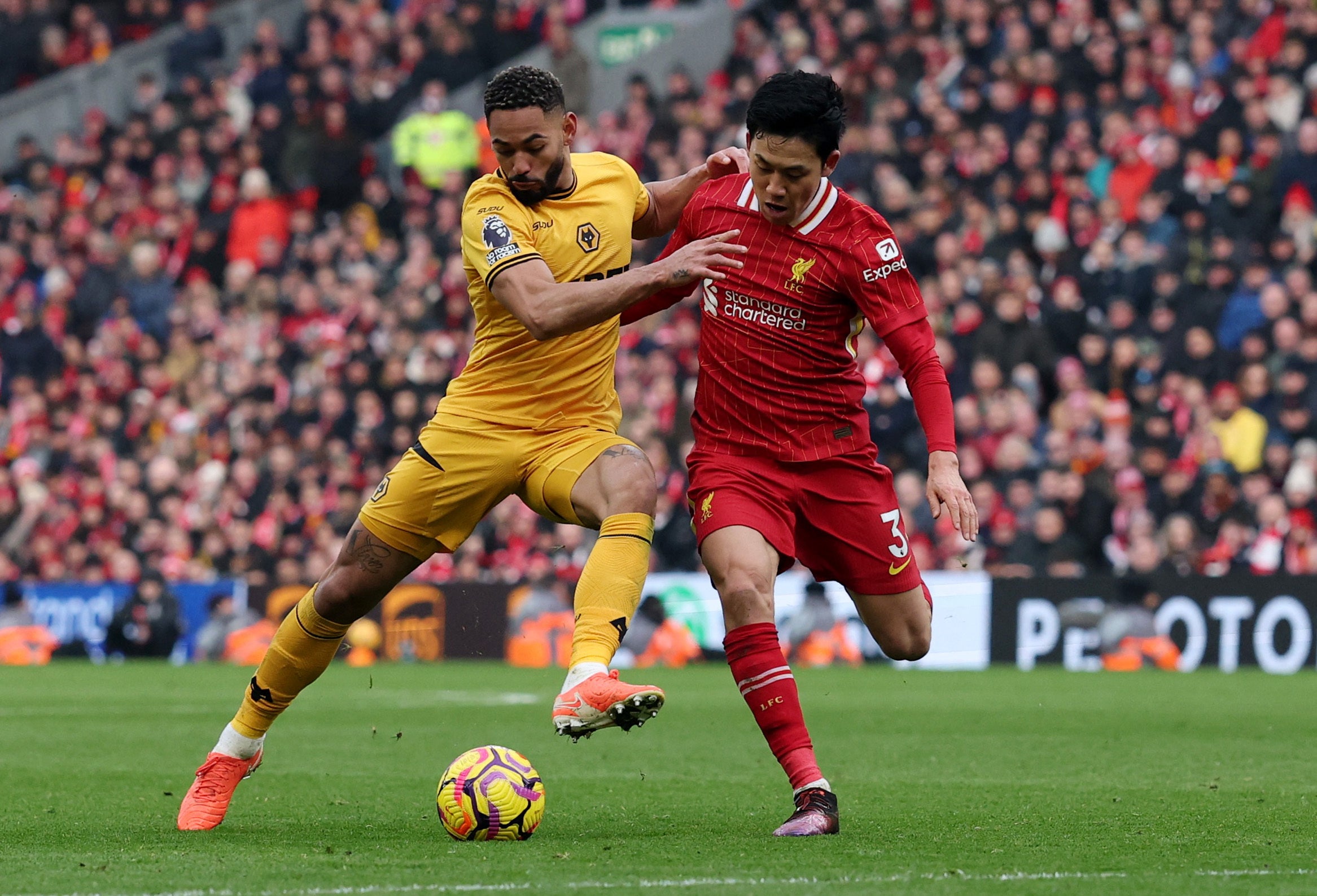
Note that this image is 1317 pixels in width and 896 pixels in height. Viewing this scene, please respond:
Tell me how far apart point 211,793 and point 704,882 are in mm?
2339

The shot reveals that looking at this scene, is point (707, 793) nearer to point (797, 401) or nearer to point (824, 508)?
point (824, 508)

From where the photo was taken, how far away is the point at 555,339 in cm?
640

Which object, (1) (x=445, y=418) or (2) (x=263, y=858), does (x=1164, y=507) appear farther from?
(2) (x=263, y=858)

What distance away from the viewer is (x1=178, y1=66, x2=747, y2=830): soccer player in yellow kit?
6.16 metres

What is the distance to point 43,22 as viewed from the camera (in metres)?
26.8

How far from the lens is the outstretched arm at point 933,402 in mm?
6074

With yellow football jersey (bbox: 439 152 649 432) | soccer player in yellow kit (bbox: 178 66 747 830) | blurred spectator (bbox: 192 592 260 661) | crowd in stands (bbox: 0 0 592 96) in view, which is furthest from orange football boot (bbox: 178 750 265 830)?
crowd in stands (bbox: 0 0 592 96)

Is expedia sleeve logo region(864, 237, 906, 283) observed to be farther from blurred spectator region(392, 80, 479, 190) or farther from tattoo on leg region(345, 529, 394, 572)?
blurred spectator region(392, 80, 479, 190)

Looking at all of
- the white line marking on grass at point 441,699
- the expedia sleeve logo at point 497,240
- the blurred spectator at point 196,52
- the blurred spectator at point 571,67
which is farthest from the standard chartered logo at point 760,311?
the blurred spectator at point 196,52

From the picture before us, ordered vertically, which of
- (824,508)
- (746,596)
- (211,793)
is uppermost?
(824,508)

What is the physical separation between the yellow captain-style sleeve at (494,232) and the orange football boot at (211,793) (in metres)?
1.88

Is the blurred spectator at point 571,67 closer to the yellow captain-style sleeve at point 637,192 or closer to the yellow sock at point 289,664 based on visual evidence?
the yellow captain-style sleeve at point 637,192

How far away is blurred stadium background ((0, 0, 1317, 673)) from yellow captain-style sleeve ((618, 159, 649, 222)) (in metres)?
9.01

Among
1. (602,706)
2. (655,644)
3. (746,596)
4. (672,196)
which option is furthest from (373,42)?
(602,706)
